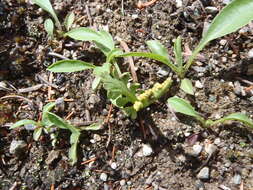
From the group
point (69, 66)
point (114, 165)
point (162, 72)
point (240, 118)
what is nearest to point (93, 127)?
point (114, 165)

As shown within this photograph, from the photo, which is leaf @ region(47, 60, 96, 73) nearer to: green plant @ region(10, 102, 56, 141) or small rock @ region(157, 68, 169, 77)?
green plant @ region(10, 102, 56, 141)

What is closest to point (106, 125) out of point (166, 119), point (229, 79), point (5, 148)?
point (166, 119)

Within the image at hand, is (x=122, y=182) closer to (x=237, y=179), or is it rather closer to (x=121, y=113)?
(x=121, y=113)

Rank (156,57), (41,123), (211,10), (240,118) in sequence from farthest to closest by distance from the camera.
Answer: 1. (211,10)
2. (41,123)
3. (156,57)
4. (240,118)

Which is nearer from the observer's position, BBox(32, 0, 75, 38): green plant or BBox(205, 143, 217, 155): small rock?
BBox(205, 143, 217, 155): small rock

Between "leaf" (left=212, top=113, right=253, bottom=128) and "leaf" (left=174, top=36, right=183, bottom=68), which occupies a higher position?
"leaf" (left=174, top=36, right=183, bottom=68)

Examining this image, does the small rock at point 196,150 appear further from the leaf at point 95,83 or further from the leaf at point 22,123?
the leaf at point 22,123

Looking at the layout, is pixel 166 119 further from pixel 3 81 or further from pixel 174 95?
pixel 3 81

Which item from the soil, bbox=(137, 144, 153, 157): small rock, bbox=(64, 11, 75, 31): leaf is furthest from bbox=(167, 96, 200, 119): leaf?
bbox=(64, 11, 75, 31): leaf
